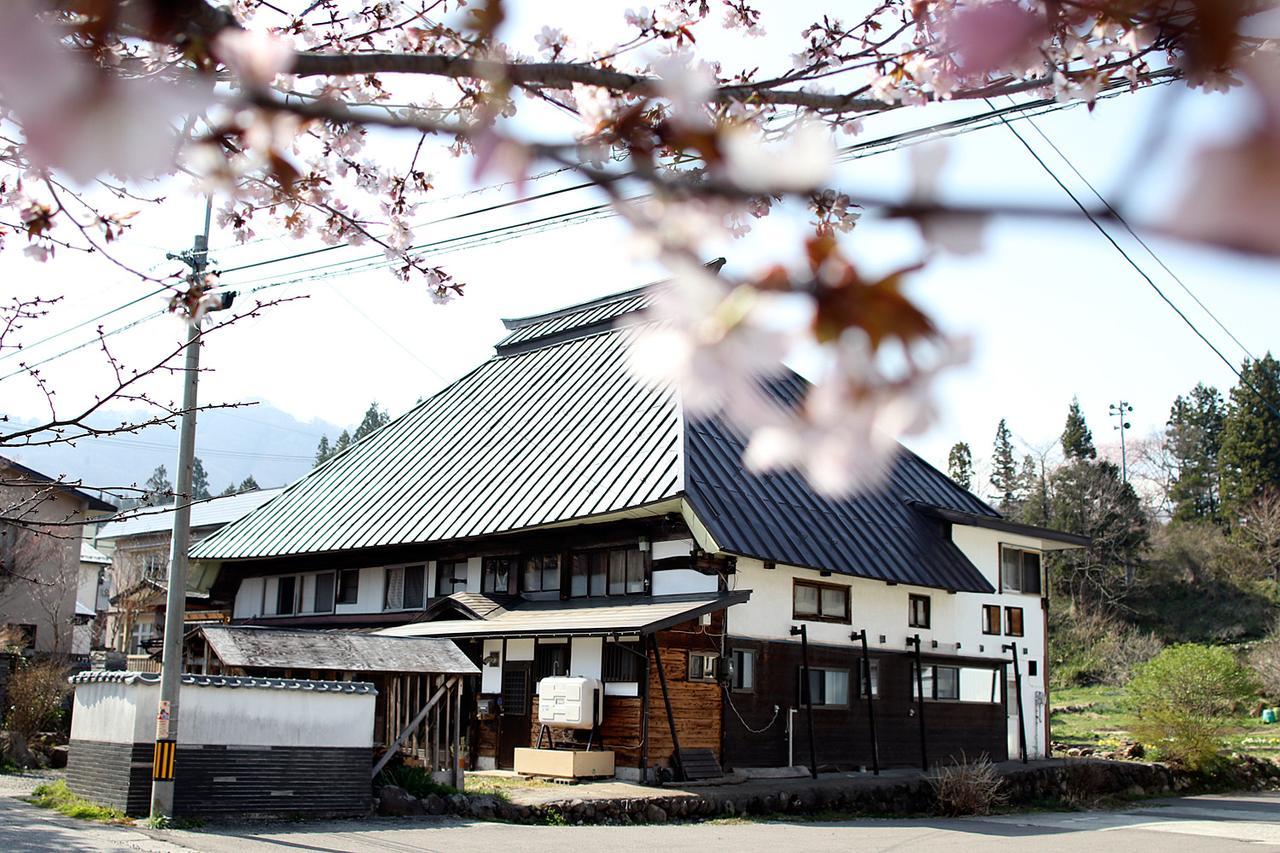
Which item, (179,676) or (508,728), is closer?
(179,676)

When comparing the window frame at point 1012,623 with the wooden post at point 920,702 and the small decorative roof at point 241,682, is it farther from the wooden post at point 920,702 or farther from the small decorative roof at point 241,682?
the small decorative roof at point 241,682

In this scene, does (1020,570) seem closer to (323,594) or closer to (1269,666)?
(1269,666)

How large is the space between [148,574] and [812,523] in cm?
4015

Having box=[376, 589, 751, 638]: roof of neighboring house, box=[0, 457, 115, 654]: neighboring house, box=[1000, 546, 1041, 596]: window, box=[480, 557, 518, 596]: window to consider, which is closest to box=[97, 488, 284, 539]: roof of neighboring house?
box=[0, 457, 115, 654]: neighboring house

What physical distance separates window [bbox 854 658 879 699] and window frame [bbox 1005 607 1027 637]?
5.20 meters

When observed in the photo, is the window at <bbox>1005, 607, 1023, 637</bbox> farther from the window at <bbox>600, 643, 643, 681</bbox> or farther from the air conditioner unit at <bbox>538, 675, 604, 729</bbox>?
the air conditioner unit at <bbox>538, 675, 604, 729</bbox>

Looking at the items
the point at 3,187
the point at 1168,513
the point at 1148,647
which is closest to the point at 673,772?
the point at 3,187

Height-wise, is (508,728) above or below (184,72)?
below

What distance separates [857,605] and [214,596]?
17.6m

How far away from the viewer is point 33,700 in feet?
70.6

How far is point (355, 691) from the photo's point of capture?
14969 mm

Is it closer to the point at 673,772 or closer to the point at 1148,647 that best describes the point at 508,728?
the point at 673,772

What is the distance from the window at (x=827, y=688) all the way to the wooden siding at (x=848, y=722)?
0.37 feet

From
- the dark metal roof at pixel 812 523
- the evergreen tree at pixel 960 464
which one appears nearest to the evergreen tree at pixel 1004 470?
the evergreen tree at pixel 960 464
